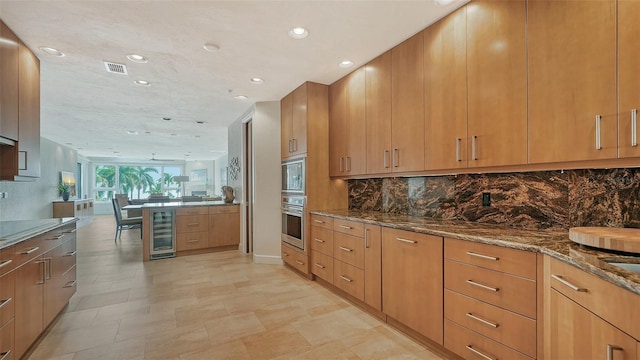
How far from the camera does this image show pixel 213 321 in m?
2.63

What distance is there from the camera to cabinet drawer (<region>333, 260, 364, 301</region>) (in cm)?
281

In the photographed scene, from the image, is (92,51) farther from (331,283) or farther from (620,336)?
(620,336)

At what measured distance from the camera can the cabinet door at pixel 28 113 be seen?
8.39ft

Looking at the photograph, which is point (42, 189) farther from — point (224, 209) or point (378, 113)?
point (378, 113)

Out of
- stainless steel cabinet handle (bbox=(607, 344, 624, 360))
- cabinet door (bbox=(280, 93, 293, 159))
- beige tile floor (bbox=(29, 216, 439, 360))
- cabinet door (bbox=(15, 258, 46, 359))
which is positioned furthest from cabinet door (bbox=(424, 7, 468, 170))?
cabinet door (bbox=(15, 258, 46, 359))

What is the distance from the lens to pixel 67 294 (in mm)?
2795

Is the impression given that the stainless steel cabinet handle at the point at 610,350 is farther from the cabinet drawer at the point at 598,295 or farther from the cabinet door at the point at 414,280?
the cabinet door at the point at 414,280

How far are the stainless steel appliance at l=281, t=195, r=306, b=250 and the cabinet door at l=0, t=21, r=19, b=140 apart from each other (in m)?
2.81

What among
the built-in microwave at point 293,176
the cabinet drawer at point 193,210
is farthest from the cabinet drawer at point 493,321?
the cabinet drawer at point 193,210

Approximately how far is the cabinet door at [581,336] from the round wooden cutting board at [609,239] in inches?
11.4

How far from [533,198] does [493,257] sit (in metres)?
0.77

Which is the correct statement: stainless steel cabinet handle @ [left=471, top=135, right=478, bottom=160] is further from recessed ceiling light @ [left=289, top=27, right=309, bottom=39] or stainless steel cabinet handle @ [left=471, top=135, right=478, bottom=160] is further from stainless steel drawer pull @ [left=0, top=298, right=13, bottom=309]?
stainless steel drawer pull @ [left=0, top=298, right=13, bottom=309]

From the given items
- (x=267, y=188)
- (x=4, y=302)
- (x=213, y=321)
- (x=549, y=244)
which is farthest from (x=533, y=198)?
(x=4, y=302)

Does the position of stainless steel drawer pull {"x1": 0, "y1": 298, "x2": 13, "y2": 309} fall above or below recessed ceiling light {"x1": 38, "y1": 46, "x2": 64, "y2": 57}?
below
